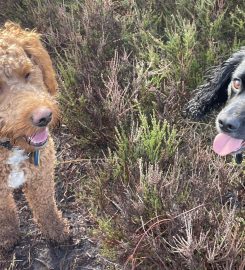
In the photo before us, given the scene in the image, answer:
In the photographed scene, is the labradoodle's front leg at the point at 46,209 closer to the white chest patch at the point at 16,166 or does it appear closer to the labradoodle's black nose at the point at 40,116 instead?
the white chest patch at the point at 16,166

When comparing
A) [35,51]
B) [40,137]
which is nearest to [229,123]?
[40,137]

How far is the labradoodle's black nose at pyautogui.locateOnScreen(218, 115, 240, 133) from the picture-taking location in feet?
8.20

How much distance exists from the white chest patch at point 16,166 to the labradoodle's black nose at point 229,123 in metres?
1.15

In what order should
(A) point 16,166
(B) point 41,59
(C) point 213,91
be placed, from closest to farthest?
(A) point 16,166
(B) point 41,59
(C) point 213,91

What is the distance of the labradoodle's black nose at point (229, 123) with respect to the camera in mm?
2500

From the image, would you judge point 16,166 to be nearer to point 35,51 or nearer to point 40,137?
point 40,137

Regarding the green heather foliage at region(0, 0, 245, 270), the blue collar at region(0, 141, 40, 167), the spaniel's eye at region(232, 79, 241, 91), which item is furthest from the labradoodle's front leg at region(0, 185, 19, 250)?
the spaniel's eye at region(232, 79, 241, 91)

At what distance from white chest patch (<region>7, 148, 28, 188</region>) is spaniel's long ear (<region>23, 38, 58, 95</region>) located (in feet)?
1.48

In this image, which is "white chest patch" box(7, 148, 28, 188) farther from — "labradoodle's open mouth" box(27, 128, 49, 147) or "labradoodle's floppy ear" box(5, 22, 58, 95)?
"labradoodle's floppy ear" box(5, 22, 58, 95)

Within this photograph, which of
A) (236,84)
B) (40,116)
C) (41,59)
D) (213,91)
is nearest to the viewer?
(40,116)

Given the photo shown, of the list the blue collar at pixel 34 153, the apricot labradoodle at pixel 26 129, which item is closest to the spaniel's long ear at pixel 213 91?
the apricot labradoodle at pixel 26 129

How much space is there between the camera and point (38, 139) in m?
2.34

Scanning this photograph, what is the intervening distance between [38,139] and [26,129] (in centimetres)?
13

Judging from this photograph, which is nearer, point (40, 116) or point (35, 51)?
point (40, 116)
